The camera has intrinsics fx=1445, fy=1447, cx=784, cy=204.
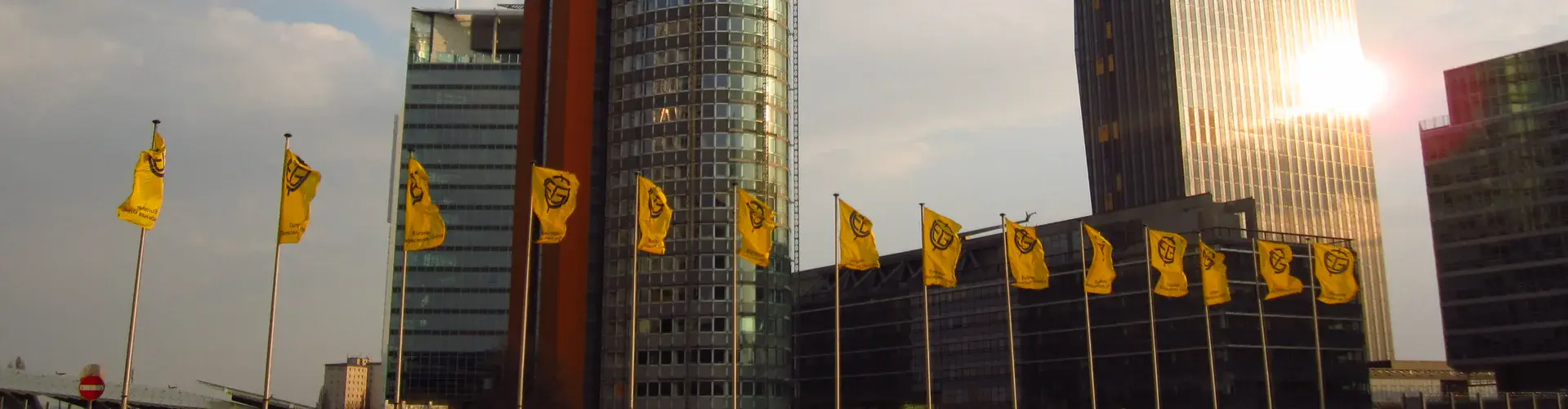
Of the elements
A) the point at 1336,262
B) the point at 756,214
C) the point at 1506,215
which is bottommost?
the point at 1336,262

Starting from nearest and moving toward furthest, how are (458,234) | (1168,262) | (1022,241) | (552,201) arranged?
(552,201) → (1022,241) → (1168,262) → (458,234)

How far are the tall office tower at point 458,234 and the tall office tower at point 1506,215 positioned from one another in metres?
118

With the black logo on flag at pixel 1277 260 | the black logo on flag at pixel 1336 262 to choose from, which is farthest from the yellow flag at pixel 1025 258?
the black logo on flag at pixel 1336 262

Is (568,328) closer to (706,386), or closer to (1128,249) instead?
(706,386)

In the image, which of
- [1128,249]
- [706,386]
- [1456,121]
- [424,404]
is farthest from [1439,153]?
[424,404]

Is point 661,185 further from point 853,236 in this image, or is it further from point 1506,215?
point 1506,215

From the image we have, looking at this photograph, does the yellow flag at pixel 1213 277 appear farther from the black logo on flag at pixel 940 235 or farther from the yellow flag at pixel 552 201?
the yellow flag at pixel 552 201

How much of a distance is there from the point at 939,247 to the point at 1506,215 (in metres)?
129

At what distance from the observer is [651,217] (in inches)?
2685

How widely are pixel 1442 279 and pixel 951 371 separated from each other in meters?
67.2

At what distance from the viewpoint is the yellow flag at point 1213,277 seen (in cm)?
8375

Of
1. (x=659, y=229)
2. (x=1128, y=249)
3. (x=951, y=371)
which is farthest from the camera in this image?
(x=951, y=371)

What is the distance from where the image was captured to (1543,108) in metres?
172

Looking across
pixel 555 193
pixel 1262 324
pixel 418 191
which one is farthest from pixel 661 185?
pixel 418 191
